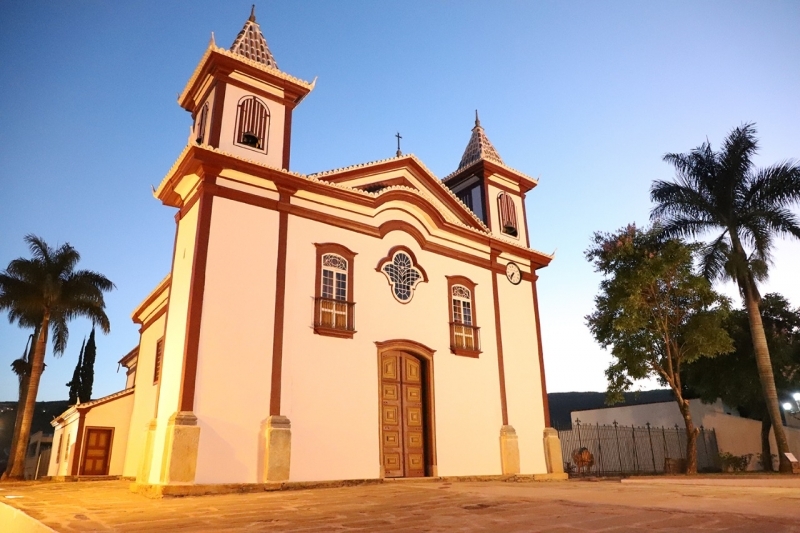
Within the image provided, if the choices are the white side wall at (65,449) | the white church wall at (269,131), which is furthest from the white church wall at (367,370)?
the white side wall at (65,449)

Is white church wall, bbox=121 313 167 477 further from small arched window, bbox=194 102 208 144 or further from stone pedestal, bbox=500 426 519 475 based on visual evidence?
stone pedestal, bbox=500 426 519 475

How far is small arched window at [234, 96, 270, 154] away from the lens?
13.1 meters

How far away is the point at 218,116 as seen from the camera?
1284cm

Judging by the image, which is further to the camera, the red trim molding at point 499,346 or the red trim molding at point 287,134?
the red trim molding at point 499,346

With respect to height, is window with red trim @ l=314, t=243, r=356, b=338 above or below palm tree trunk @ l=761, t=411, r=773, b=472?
above


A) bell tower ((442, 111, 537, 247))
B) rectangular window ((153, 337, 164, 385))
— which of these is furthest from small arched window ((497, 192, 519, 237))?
rectangular window ((153, 337, 164, 385))

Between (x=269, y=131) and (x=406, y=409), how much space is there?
7610mm

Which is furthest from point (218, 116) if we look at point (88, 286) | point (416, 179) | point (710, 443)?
point (710, 443)

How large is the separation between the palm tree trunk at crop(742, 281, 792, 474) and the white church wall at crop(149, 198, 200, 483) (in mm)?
16839

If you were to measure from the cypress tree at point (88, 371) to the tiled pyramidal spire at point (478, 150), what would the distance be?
2679 cm

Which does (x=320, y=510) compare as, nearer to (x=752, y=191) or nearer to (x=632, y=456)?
(x=752, y=191)

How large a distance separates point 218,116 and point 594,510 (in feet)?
36.5

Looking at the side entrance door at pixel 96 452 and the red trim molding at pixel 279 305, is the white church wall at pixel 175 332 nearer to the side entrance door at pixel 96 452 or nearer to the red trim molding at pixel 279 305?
the red trim molding at pixel 279 305

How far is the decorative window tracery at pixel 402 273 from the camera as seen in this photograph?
14.4 metres
